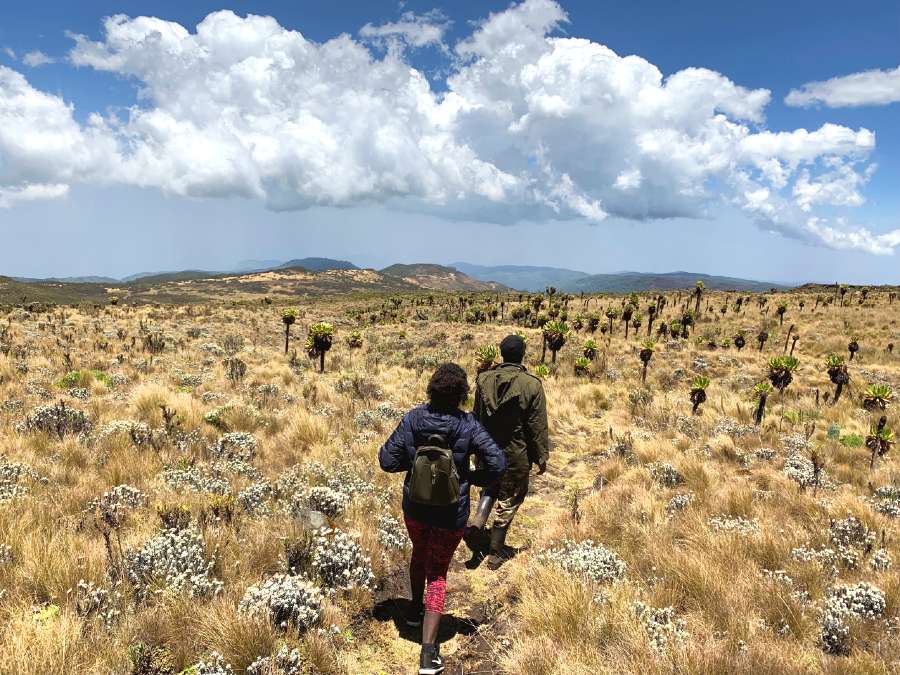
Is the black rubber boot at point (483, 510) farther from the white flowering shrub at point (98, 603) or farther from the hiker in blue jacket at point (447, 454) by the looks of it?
the white flowering shrub at point (98, 603)

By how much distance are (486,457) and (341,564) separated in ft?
6.51

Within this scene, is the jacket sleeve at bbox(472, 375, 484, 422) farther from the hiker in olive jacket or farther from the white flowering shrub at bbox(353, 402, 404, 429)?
the white flowering shrub at bbox(353, 402, 404, 429)

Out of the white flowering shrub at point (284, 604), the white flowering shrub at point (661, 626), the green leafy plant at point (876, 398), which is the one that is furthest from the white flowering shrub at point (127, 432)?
the green leafy plant at point (876, 398)

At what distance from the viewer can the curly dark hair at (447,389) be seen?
12.0 feet

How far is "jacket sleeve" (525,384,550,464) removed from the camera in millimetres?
5488

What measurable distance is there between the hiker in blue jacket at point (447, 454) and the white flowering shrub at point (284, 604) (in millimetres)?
927

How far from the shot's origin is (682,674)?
303cm

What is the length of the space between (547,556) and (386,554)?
183cm

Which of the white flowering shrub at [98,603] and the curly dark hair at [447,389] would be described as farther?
the curly dark hair at [447,389]

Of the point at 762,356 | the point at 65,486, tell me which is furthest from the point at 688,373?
the point at 65,486

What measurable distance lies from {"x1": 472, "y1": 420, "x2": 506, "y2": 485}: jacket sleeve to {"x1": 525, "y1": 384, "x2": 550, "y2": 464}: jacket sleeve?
1.75 meters

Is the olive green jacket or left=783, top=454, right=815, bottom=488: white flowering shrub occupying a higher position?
the olive green jacket

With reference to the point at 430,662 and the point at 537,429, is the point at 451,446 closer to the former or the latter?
the point at 430,662

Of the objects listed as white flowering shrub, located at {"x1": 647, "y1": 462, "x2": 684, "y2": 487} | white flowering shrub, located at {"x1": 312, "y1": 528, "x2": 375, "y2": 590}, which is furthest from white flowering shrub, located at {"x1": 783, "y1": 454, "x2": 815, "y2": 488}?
white flowering shrub, located at {"x1": 312, "y1": 528, "x2": 375, "y2": 590}
